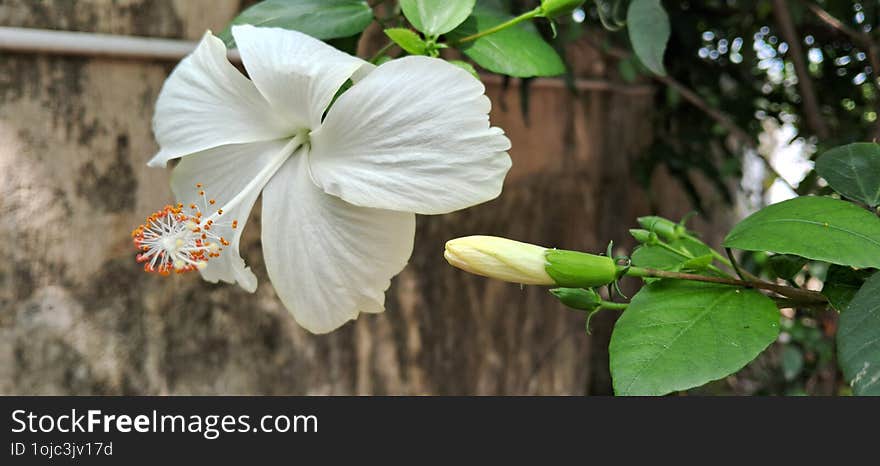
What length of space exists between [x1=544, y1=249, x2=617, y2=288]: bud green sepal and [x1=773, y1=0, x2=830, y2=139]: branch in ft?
2.01

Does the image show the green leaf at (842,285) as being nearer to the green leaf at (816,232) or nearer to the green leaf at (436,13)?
the green leaf at (816,232)

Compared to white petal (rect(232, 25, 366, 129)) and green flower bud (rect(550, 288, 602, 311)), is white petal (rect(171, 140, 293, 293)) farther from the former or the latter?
green flower bud (rect(550, 288, 602, 311))

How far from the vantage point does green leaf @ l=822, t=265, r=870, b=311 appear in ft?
1.29

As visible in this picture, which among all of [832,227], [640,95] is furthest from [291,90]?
[640,95]

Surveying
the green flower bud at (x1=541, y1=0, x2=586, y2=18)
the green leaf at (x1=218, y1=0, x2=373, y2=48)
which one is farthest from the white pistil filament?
the green flower bud at (x1=541, y1=0, x2=586, y2=18)

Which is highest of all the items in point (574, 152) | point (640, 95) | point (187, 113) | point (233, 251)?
point (640, 95)

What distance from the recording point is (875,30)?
876 mm

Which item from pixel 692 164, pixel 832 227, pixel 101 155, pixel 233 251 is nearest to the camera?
pixel 832 227

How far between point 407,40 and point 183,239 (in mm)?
193

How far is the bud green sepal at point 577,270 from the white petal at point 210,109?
204 millimetres

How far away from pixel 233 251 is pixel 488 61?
0.22 metres

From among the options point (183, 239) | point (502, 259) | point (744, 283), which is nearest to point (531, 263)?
point (502, 259)

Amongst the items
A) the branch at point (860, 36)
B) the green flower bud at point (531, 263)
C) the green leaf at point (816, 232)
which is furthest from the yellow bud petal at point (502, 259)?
the branch at point (860, 36)
